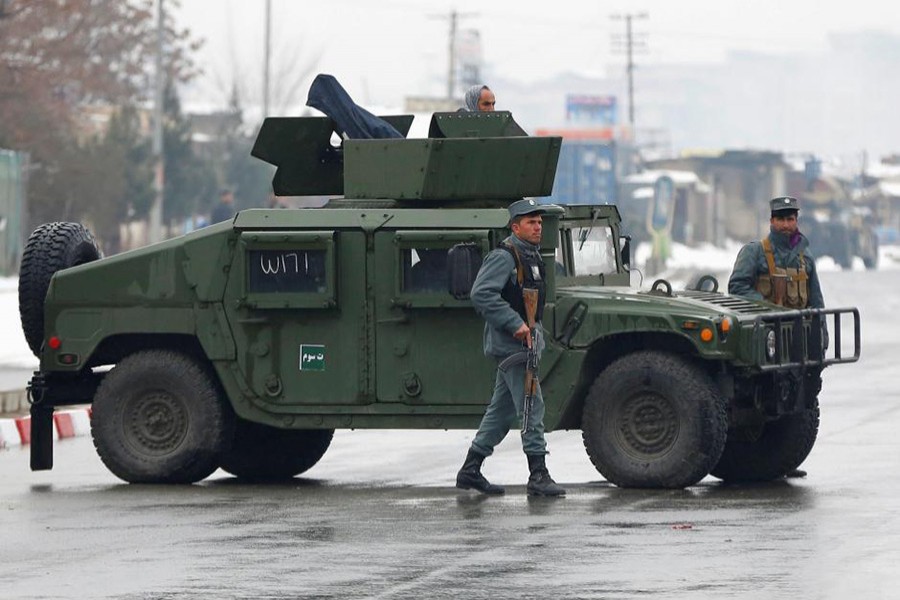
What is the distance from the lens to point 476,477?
1365cm

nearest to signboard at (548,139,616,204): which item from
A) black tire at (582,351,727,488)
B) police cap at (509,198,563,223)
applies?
black tire at (582,351,727,488)

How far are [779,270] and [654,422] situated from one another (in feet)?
6.31

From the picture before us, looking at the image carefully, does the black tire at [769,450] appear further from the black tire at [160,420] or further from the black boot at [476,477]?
the black tire at [160,420]

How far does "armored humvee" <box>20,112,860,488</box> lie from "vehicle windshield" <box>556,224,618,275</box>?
0.02 meters

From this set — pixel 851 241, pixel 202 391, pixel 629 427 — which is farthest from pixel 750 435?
pixel 851 241

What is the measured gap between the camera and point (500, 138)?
568 inches

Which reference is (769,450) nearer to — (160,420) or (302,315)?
(302,315)

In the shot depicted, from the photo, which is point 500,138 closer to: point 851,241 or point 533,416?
point 533,416

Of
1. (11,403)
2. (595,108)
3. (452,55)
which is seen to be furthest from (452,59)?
(11,403)

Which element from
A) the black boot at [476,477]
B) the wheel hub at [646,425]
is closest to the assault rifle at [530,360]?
the black boot at [476,477]

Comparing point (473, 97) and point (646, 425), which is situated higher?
point (473, 97)

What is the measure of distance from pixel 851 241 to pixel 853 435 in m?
77.3

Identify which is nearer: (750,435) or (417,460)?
(750,435)

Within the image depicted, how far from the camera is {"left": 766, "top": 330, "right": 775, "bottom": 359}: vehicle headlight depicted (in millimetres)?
13766
